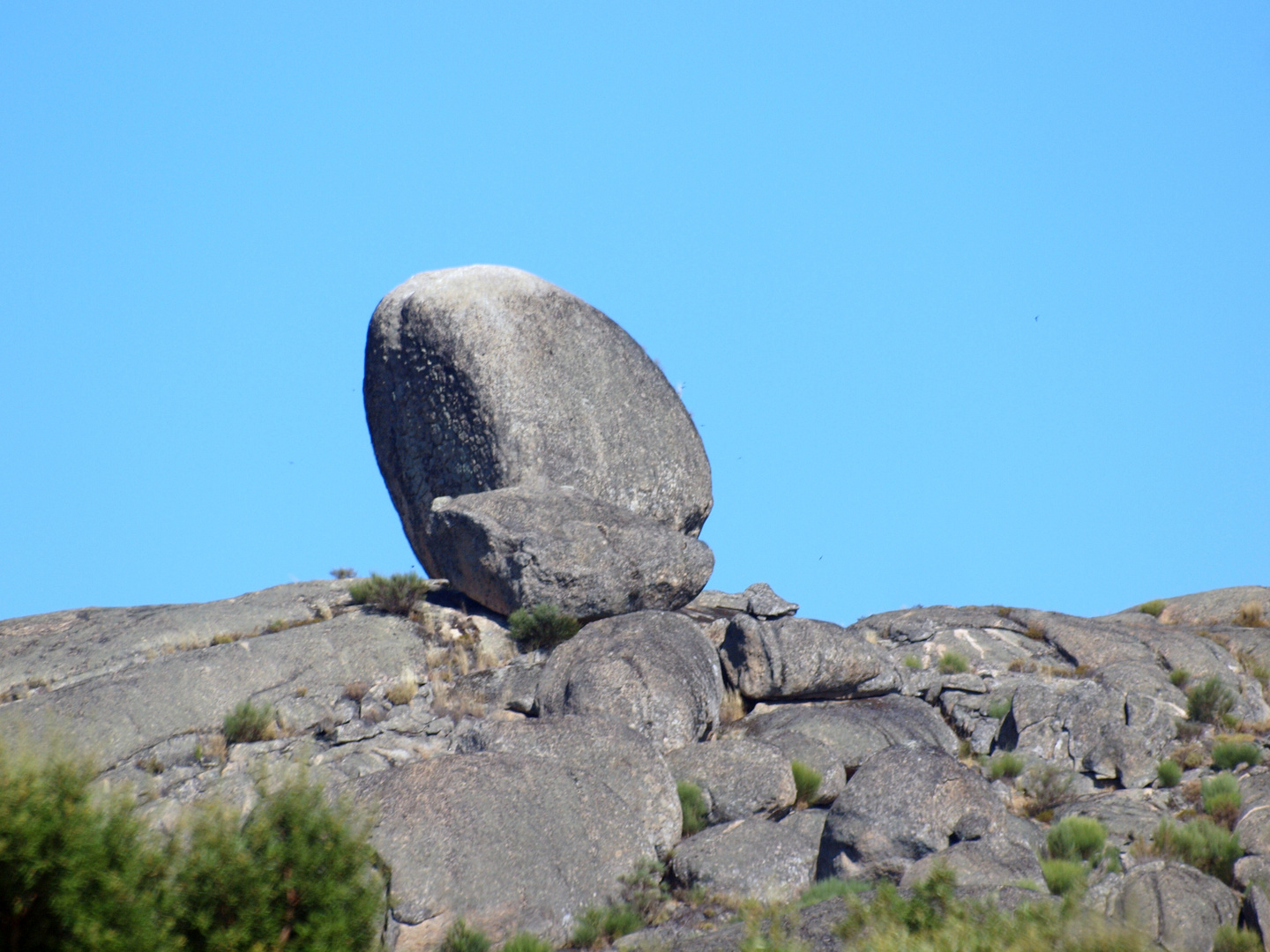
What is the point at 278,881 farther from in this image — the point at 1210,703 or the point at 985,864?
the point at 1210,703

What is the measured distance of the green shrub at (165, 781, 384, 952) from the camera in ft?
24.1

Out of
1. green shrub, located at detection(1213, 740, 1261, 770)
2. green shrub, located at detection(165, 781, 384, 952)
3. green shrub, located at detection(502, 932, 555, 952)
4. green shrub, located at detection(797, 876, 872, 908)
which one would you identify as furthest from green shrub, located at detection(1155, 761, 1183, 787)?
green shrub, located at detection(165, 781, 384, 952)

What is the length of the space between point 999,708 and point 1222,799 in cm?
404

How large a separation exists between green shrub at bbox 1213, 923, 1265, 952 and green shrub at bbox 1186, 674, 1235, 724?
7899 millimetres

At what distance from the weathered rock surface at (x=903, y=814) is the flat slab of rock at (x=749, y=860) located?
1.00 ft

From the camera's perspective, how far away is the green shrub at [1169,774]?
1545 centimetres

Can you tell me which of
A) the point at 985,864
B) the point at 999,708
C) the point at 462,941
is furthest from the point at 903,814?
the point at 999,708

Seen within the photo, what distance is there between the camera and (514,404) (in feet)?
62.5

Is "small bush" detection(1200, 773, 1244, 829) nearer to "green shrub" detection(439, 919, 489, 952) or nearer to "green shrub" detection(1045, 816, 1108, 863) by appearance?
"green shrub" detection(1045, 816, 1108, 863)

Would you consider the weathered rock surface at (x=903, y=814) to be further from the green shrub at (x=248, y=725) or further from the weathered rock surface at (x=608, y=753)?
the green shrub at (x=248, y=725)

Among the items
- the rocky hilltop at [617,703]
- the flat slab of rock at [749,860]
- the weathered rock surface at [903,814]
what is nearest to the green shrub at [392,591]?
the rocky hilltop at [617,703]

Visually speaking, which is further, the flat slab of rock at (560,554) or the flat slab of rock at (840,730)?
the flat slab of rock at (560,554)

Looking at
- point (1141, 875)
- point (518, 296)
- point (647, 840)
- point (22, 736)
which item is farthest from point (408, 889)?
point (518, 296)

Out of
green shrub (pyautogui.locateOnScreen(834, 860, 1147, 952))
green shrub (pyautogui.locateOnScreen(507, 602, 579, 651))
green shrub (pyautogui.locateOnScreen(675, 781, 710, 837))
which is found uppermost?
green shrub (pyautogui.locateOnScreen(507, 602, 579, 651))
